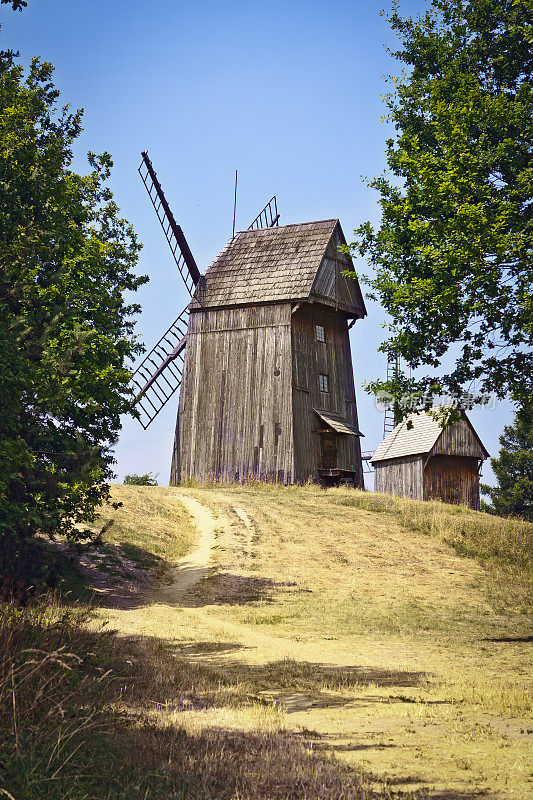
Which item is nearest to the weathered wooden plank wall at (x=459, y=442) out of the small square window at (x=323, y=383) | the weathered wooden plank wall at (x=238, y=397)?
the small square window at (x=323, y=383)

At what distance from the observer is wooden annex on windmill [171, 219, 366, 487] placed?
38.5 meters

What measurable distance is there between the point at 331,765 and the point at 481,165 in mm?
16363

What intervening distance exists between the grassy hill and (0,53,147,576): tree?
2823mm

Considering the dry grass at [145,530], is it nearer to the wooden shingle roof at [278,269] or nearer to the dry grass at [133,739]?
the wooden shingle roof at [278,269]

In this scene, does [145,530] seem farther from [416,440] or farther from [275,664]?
[416,440]

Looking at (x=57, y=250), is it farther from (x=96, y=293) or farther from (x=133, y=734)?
(x=133, y=734)

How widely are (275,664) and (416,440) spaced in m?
37.5

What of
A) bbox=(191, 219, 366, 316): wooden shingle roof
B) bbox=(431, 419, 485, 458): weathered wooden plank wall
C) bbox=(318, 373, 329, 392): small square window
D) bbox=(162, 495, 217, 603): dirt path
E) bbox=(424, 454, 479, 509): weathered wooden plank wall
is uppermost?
bbox=(191, 219, 366, 316): wooden shingle roof

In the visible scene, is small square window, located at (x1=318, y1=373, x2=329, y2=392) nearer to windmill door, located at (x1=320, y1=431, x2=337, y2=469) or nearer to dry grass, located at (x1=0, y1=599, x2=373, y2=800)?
windmill door, located at (x1=320, y1=431, x2=337, y2=469)

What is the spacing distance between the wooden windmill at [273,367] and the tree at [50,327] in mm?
16666

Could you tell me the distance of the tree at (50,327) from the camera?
53.1 ft

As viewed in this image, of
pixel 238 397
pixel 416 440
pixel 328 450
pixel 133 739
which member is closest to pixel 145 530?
pixel 238 397

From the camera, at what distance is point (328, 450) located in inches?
1576

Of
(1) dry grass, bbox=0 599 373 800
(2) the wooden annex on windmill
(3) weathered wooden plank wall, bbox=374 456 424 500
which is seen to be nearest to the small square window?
(2) the wooden annex on windmill
